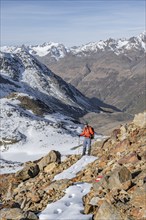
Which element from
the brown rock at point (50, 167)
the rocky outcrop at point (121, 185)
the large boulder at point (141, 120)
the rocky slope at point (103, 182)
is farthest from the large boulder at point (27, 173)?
the large boulder at point (141, 120)

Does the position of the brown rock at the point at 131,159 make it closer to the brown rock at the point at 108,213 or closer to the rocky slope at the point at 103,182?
the rocky slope at the point at 103,182

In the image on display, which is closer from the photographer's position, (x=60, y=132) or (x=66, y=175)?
(x=66, y=175)

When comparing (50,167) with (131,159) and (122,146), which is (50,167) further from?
(131,159)

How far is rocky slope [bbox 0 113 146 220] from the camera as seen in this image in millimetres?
15359

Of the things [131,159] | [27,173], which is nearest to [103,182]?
[131,159]

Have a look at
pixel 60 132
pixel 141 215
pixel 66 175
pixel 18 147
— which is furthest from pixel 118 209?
pixel 60 132

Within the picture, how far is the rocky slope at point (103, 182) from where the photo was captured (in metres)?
15.4

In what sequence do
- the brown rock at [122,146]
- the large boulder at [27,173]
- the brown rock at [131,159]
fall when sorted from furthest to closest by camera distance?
the large boulder at [27,173] → the brown rock at [122,146] → the brown rock at [131,159]

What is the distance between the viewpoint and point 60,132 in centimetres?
9425

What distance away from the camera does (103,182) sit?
18.2 meters

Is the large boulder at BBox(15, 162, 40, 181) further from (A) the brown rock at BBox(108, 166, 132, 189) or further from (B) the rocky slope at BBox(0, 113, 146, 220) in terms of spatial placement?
(A) the brown rock at BBox(108, 166, 132, 189)

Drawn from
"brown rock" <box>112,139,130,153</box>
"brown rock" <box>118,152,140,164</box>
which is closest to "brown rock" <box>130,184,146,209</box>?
"brown rock" <box>118,152,140,164</box>

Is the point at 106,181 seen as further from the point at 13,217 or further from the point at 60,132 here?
the point at 60,132

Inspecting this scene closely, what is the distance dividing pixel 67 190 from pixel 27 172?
328 inches
